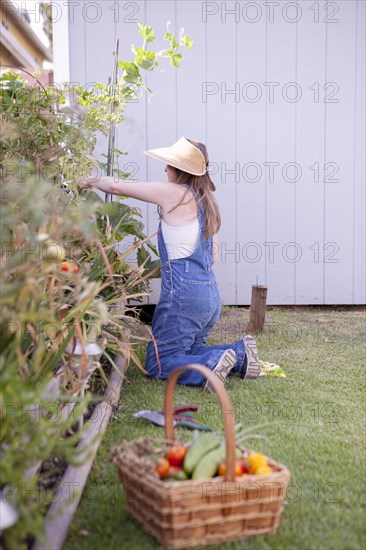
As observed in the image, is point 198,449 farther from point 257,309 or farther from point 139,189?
point 257,309

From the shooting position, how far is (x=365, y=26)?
5711 mm

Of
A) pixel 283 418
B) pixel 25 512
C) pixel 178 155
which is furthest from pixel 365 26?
pixel 25 512

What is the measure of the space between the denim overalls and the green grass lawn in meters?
0.15

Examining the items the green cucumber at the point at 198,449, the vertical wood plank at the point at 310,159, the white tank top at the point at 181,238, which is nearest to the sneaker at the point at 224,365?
the white tank top at the point at 181,238

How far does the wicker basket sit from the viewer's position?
1.81 meters

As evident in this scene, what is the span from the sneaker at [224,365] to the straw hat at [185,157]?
95 cm

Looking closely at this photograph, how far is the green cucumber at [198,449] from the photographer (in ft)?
6.45

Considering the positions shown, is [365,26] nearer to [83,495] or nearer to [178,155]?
[178,155]

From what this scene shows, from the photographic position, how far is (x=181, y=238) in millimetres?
3688

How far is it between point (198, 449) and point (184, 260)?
5.88 ft

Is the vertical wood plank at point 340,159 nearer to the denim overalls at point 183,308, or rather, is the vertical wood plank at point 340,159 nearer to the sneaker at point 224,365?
the denim overalls at point 183,308

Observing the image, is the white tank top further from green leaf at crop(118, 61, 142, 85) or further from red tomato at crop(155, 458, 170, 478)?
red tomato at crop(155, 458, 170, 478)

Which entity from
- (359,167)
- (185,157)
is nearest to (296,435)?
(185,157)

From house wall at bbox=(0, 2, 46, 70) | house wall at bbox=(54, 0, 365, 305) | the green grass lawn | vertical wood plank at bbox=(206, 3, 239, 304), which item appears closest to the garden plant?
the green grass lawn
